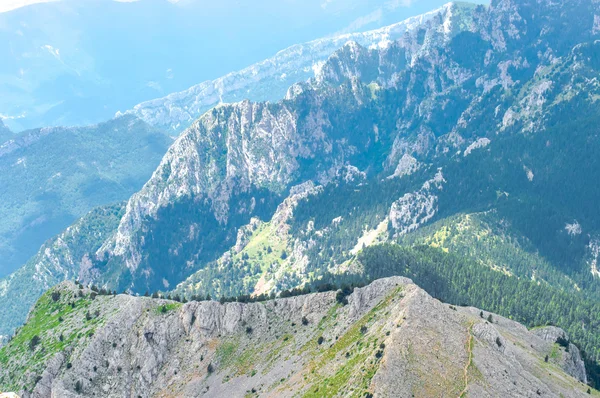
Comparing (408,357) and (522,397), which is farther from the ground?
(408,357)

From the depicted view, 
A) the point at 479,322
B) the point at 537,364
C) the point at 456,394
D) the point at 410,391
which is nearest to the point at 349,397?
the point at 410,391

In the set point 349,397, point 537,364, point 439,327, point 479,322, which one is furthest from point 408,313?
point 537,364

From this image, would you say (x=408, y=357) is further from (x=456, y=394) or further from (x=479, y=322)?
(x=479, y=322)

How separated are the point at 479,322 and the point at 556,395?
26866mm

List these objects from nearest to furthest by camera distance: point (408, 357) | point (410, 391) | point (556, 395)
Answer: point (410, 391)
point (408, 357)
point (556, 395)

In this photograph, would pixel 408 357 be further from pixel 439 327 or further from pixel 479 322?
pixel 479 322

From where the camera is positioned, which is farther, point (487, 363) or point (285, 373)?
point (285, 373)

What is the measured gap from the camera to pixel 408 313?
180500 millimetres

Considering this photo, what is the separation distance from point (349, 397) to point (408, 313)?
114 ft

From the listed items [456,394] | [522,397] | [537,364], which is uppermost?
[456,394]

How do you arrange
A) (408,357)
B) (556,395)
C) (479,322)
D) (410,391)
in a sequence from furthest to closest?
(479,322) < (556,395) < (408,357) < (410,391)

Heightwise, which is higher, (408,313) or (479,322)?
(408,313)

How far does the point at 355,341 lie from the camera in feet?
615

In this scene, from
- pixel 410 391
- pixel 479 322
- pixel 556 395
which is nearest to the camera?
pixel 410 391
